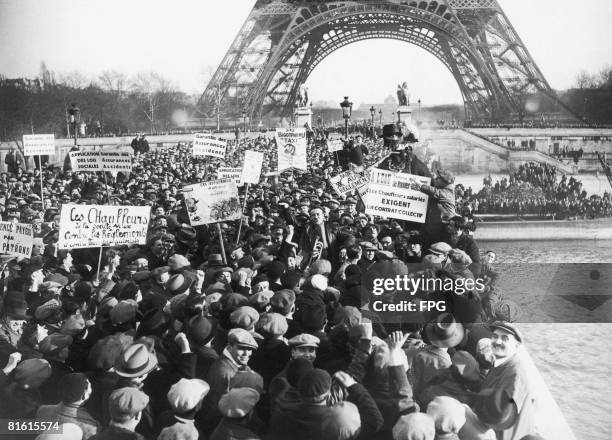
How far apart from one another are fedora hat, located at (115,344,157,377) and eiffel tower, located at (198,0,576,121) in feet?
22.5

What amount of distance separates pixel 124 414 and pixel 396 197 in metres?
3.21

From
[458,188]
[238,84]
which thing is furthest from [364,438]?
[238,84]

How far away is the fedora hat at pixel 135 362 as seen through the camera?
3.25 meters

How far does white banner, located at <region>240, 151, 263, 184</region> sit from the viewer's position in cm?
704

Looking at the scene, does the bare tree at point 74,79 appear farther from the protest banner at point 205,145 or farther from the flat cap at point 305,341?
the flat cap at point 305,341

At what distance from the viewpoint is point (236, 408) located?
9.73ft

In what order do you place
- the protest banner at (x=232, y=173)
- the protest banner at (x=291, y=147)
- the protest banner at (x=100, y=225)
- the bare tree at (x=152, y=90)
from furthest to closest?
the bare tree at (x=152, y=90)
the protest banner at (x=291, y=147)
the protest banner at (x=232, y=173)
the protest banner at (x=100, y=225)

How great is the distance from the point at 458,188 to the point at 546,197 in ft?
4.05

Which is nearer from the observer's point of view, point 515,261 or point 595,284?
point 595,284

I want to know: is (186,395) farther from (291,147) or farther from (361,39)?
(361,39)

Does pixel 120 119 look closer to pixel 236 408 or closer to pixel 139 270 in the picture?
pixel 139 270

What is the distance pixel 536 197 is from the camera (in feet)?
28.9

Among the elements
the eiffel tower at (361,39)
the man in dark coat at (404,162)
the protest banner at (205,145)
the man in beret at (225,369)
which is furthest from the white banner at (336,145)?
the man in beret at (225,369)

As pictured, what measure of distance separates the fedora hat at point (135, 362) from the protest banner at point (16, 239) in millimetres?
3017
